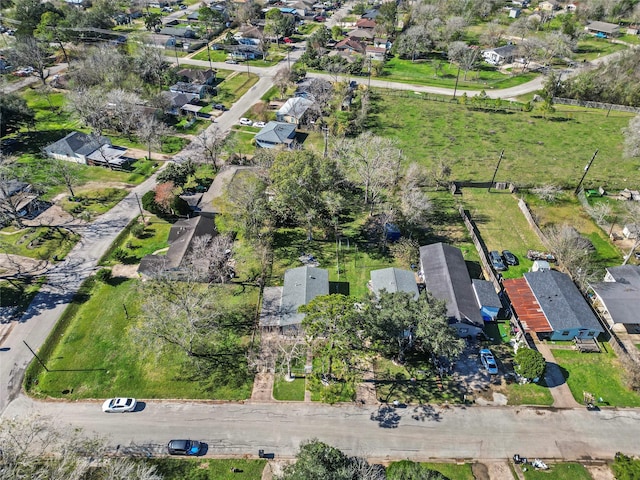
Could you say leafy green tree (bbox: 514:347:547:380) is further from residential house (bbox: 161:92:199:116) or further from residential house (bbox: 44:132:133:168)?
residential house (bbox: 161:92:199:116)

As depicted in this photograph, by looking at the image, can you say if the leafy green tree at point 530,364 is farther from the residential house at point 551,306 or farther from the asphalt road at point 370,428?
the residential house at point 551,306

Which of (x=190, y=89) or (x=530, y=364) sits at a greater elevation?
(x=190, y=89)

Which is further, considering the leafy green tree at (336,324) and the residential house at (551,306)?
the residential house at (551,306)

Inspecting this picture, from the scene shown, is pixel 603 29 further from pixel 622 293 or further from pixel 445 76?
pixel 622 293

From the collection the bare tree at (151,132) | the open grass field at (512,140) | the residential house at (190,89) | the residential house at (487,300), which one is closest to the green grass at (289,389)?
the residential house at (487,300)

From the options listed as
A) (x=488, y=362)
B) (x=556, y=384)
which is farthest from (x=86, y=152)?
(x=556, y=384)
